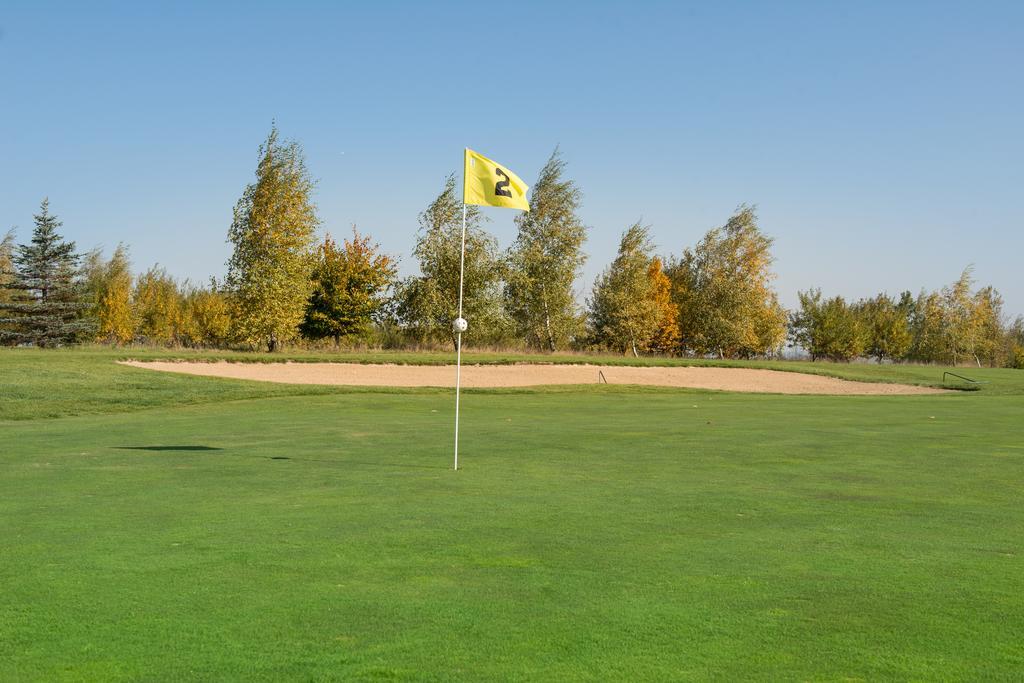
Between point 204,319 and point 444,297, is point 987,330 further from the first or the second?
point 204,319

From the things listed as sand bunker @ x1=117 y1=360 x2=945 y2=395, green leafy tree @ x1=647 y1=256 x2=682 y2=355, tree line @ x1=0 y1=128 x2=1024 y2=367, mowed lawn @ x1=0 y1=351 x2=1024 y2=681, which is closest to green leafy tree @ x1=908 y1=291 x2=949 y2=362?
tree line @ x1=0 y1=128 x2=1024 y2=367

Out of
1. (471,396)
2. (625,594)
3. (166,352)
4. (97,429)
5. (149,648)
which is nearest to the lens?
(149,648)

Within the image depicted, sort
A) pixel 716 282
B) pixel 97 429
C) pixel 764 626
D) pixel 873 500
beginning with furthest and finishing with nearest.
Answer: pixel 716 282 < pixel 97 429 < pixel 873 500 < pixel 764 626

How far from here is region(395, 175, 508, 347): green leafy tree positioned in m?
50.7

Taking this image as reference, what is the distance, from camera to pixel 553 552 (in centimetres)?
659

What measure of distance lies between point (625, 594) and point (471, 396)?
22.6 metres

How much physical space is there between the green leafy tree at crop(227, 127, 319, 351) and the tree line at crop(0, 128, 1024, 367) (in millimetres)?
65

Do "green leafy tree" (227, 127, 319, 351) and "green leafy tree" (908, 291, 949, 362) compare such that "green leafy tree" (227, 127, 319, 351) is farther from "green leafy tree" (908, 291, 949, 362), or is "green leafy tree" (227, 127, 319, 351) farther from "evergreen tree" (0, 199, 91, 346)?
"green leafy tree" (908, 291, 949, 362)

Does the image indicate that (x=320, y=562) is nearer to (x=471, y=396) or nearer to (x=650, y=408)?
(x=650, y=408)

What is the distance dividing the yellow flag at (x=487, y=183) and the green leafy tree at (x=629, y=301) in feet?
148

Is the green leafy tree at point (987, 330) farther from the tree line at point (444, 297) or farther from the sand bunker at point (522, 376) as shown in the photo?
the sand bunker at point (522, 376)

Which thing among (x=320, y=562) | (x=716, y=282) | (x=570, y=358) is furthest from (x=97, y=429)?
(x=716, y=282)

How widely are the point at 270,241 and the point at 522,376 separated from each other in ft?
46.4

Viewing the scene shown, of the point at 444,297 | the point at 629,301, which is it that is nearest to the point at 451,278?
the point at 444,297
